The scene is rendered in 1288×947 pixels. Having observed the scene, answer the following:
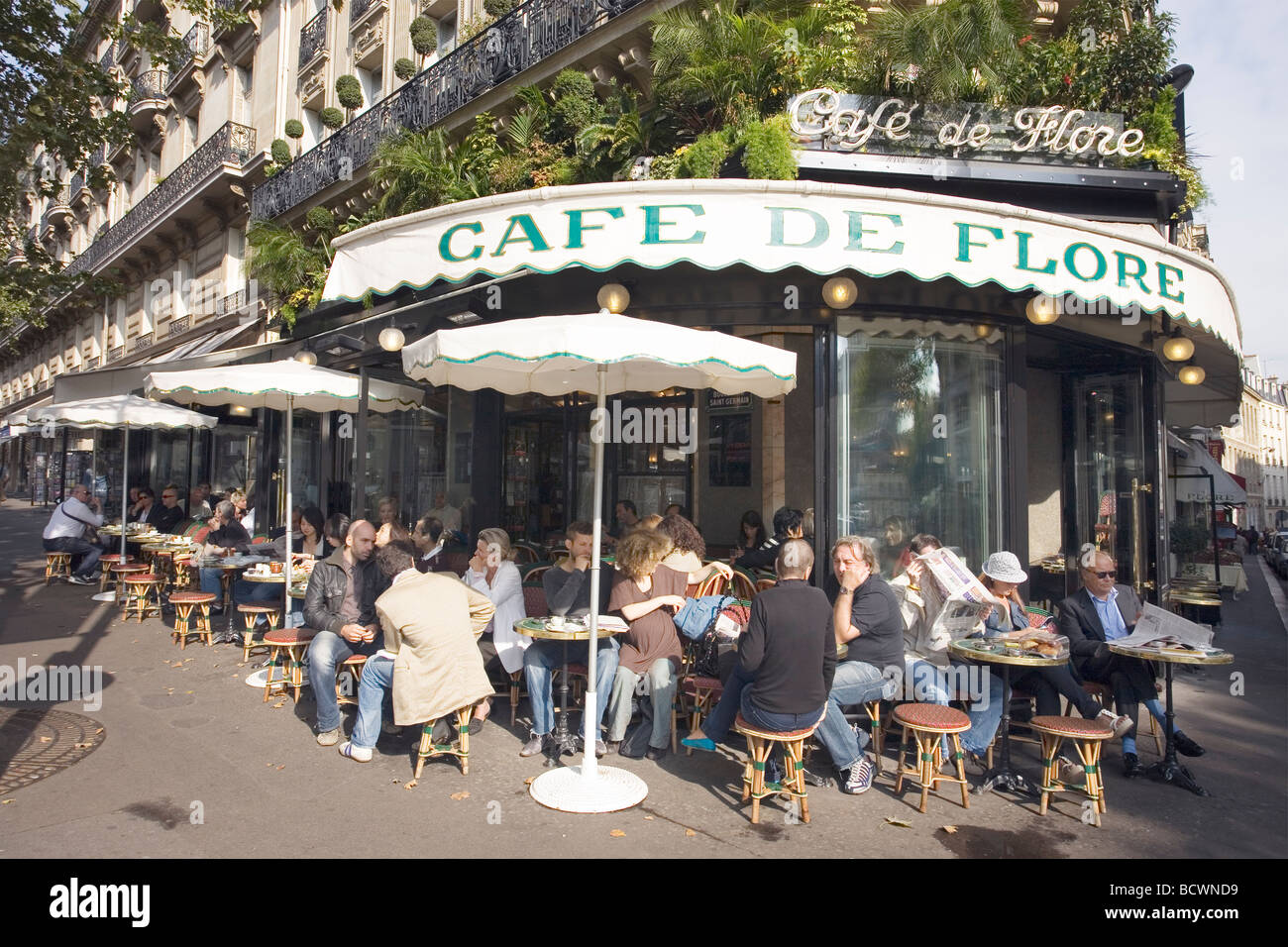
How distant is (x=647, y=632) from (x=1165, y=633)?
3.22 meters

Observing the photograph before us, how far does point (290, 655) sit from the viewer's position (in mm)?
6203

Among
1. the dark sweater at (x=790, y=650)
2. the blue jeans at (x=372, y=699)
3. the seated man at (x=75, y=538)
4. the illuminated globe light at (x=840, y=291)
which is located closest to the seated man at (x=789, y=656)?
the dark sweater at (x=790, y=650)

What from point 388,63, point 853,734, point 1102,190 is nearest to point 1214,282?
point 1102,190

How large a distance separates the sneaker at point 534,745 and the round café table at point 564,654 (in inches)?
3.4

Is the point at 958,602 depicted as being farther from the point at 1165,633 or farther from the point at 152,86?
the point at 152,86

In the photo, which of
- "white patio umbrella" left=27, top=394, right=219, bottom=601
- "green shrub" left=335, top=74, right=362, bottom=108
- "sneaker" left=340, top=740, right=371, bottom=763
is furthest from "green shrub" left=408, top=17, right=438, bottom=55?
"sneaker" left=340, top=740, right=371, bottom=763

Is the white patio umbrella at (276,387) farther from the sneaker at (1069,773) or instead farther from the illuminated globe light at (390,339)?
the sneaker at (1069,773)

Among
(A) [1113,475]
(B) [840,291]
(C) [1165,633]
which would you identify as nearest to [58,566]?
(B) [840,291]

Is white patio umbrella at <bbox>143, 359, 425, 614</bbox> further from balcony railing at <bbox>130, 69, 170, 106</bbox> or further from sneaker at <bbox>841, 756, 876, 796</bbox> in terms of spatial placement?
balcony railing at <bbox>130, 69, 170, 106</bbox>

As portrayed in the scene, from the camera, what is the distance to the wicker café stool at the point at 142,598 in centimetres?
958

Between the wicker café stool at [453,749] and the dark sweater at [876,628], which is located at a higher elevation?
the dark sweater at [876,628]

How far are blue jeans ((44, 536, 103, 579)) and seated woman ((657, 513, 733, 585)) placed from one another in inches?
414

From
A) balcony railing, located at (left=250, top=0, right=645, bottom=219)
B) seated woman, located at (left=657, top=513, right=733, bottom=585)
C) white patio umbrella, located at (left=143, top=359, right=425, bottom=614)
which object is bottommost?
seated woman, located at (left=657, top=513, right=733, bottom=585)

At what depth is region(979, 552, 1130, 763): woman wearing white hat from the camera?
4.82 m
